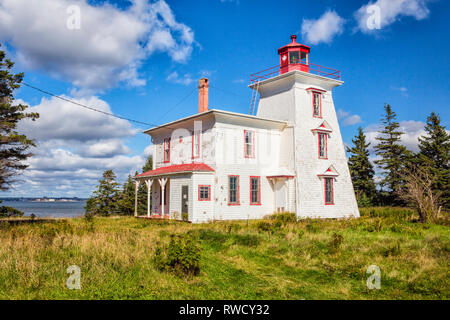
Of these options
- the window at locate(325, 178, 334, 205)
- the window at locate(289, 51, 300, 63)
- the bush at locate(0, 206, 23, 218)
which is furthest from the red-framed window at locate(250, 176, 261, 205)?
the bush at locate(0, 206, 23, 218)

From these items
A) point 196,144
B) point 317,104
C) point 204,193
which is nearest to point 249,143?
point 196,144

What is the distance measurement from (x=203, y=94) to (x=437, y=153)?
2804 centimetres

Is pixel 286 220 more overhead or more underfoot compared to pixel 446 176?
more underfoot

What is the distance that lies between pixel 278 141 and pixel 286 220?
232 inches

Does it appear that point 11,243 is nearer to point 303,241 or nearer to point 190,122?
point 303,241

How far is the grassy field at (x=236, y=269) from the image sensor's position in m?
6.92

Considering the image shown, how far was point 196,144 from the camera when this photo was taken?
2322 cm

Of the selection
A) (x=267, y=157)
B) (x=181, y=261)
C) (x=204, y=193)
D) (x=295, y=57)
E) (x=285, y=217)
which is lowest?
(x=181, y=261)

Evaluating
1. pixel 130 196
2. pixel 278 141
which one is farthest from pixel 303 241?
pixel 130 196

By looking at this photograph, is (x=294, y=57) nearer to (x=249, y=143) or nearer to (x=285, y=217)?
(x=249, y=143)

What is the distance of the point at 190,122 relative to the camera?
23.8 metres

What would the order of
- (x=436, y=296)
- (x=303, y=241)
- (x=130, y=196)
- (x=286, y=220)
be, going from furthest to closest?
(x=130, y=196)
(x=286, y=220)
(x=303, y=241)
(x=436, y=296)

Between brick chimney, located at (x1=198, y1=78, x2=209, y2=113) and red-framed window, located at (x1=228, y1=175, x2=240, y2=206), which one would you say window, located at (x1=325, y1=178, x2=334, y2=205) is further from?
brick chimney, located at (x1=198, y1=78, x2=209, y2=113)
